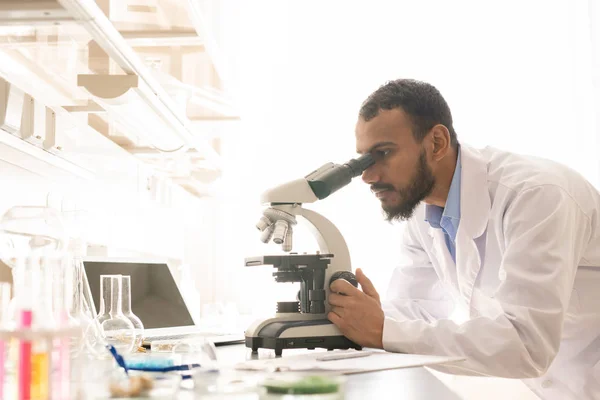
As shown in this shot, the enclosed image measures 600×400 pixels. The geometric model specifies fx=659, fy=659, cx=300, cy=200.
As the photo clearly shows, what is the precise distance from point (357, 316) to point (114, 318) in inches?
20.7

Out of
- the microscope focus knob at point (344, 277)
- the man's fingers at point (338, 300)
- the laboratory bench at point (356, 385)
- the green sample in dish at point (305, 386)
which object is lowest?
the laboratory bench at point (356, 385)

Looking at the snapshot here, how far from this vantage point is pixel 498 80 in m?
3.97

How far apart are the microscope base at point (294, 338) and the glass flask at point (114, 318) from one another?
260 mm

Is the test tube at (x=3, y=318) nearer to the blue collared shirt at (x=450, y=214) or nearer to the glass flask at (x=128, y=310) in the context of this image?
the glass flask at (x=128, y=310)

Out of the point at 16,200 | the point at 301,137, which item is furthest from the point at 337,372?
the point at 301,137

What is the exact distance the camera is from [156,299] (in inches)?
82.3

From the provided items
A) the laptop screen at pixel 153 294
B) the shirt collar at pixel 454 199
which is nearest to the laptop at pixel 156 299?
the laptop screen at pixel 153 294

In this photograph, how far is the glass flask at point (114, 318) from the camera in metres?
1.37

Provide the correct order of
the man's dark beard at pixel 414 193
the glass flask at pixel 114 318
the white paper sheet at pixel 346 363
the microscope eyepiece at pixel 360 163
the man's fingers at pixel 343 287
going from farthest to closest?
the man's dark beard at pixel 414 193
the microscope eyepiece at pixel 360 163
the man's fingers at pixel 343 287
the glass flask at pixel 114 318
the white paper sheet at pixel 346 363

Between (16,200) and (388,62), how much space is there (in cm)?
Result: 271

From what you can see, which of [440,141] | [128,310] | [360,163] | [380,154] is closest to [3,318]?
[128,310]

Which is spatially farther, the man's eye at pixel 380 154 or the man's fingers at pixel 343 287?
the man's eye at pixel 380 154

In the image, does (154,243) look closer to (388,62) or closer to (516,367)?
(388,62)

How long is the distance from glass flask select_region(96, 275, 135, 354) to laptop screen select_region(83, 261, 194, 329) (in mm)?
459
